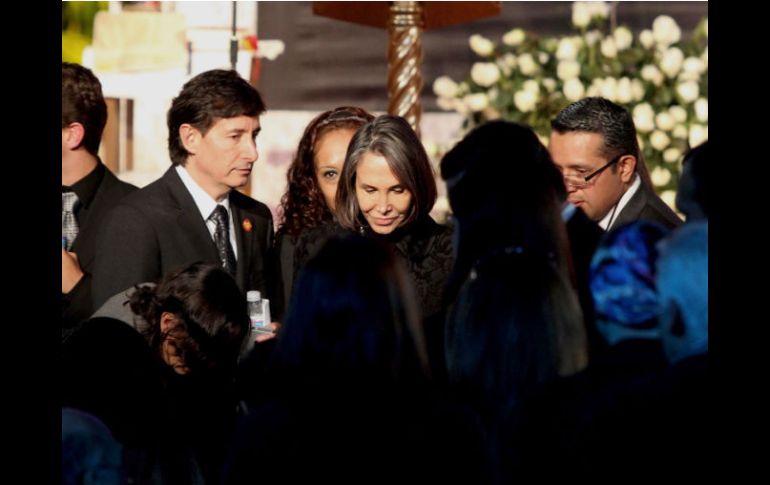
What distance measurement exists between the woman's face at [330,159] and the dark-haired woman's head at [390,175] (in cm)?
39

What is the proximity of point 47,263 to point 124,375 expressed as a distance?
11.0 inches

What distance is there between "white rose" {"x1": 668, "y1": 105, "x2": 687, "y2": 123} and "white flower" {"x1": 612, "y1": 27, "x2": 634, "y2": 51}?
324 mm

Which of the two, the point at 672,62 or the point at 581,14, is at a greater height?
the point at 581,14

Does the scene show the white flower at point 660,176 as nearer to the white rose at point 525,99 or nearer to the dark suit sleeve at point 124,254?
the white rose at point 525,99

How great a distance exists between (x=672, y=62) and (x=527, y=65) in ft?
1.85

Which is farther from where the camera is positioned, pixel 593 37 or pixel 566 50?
pixel 593 37

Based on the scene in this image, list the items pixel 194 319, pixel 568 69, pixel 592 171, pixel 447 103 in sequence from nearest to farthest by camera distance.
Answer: pixel 194 319, pixel 592 171, pixel 568 69, pixel 447 103

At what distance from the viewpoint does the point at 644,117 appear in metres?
4.79

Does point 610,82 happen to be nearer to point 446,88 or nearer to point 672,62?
point 672,62

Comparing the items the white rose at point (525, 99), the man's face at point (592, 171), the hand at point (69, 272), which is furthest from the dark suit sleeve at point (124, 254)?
the white rose at point (525, 99)

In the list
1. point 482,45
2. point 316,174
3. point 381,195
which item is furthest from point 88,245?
point 482,45

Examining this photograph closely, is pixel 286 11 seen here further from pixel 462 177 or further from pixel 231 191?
pixel 462 177

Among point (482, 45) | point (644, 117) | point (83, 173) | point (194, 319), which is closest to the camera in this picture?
point (194, 319)

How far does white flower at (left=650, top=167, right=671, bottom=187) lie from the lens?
15.9ft
